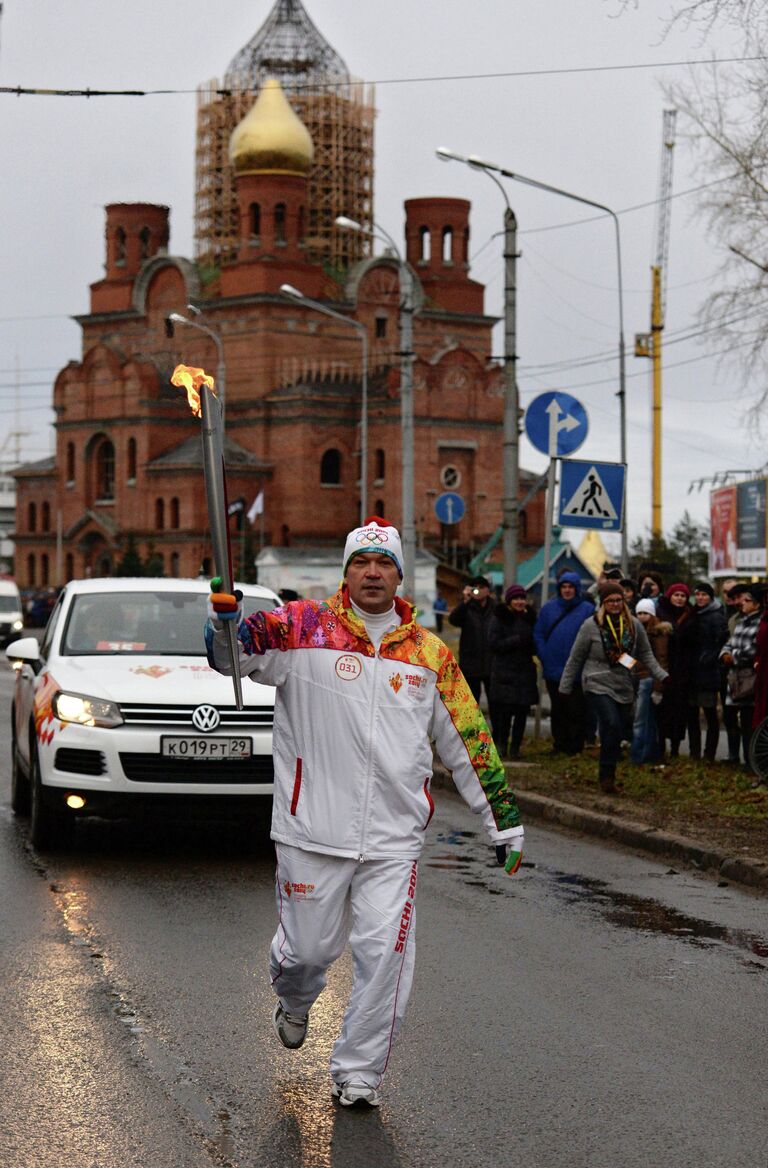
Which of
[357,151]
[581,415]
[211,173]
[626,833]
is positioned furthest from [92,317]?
[626,833]

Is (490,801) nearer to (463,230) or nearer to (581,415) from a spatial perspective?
(581,415)

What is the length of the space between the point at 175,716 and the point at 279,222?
250 ft

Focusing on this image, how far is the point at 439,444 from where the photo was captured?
81.5 meters

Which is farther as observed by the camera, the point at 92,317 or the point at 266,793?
the point at 92,317

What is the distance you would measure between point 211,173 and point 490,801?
87.8 meters

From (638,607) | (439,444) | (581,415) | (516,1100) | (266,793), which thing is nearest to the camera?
(516,1100)

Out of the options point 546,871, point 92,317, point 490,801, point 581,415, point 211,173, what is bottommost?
point 546,871

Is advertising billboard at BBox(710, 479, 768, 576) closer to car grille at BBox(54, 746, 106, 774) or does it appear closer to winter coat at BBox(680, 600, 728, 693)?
winter coat at BBox(680, 600, 728, 693)

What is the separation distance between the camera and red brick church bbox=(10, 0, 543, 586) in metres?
82.1

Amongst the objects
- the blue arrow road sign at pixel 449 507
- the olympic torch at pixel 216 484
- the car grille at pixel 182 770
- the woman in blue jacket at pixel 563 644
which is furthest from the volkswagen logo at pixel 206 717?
the blue arrow road sign at pixel 449 507

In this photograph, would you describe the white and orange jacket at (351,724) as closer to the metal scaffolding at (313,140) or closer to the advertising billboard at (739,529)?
the advertising billboard at (739,529)

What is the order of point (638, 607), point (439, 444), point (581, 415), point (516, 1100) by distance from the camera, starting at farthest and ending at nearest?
point (439, 444)
point (581, 415)
point (638, 607)
point (516, 1100)

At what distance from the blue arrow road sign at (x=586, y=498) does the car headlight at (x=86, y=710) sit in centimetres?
731

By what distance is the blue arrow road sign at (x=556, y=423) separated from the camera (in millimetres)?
17953
